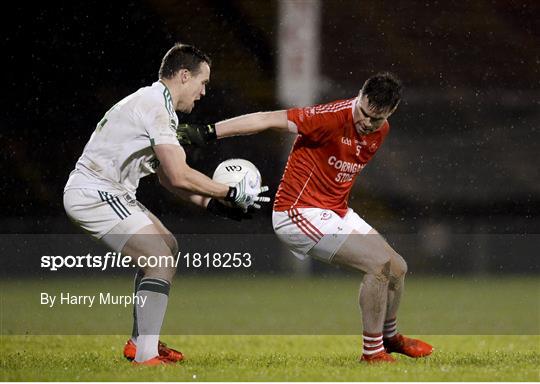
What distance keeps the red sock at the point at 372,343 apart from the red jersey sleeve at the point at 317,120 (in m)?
1.27

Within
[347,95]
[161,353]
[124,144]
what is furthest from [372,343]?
[347,95]

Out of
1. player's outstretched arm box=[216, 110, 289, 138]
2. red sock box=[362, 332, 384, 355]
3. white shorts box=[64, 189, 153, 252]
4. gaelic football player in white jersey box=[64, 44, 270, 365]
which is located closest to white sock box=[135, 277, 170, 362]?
gaelic football player in white jersey box=[64, 44, 270, 365]

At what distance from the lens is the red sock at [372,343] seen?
6281mm

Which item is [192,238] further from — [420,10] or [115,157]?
[115,157]

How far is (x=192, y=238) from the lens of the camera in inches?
612

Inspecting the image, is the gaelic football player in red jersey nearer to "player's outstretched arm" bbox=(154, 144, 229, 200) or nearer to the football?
the football

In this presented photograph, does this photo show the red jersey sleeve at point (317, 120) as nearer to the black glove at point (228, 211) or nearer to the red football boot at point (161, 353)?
the black glove at point (228, 211)

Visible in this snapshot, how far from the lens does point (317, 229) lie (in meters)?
6.48

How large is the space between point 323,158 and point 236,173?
594mm

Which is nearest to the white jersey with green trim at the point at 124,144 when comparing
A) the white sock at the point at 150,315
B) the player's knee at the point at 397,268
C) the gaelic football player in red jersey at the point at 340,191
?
the gaelic football player in red jersey at the point at 340,191

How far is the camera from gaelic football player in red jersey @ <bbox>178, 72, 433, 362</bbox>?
6.32m

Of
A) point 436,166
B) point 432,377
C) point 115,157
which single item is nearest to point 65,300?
point 115,157

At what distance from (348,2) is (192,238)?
19.3 feet

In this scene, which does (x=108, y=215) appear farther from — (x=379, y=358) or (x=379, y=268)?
(x=379, y=358)
